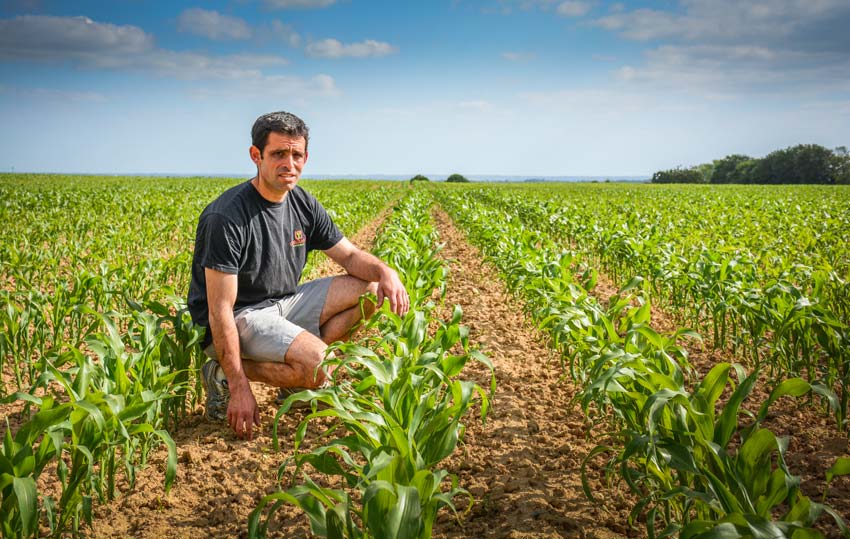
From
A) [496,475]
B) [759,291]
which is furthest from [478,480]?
[759,291]

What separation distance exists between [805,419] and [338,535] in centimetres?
320

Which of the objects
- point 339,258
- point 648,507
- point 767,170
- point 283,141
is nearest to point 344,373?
point 339,258

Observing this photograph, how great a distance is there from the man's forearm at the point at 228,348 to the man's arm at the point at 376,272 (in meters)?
1.00

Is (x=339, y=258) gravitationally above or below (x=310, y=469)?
above

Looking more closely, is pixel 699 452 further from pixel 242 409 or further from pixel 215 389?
pixel 215 389

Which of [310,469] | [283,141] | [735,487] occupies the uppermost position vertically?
[283,141]

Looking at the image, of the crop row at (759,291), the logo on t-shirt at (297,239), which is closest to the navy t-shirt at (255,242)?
the logo on t-shirt at (297,239)

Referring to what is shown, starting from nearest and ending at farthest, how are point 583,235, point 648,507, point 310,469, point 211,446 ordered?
point 648,507, point 310,469, point 211,446, point 583,235

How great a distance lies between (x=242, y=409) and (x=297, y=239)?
1.21 metres

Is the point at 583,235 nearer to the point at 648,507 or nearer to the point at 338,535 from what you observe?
the point at 648,507

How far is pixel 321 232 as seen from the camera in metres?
3.84

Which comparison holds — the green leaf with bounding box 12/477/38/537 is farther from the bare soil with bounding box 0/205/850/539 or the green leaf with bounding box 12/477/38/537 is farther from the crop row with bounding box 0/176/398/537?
the bare soil with bounding box 0/205/850/539

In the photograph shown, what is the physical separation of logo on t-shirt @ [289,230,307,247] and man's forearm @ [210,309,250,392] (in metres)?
0.78

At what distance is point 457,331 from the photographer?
297cm
